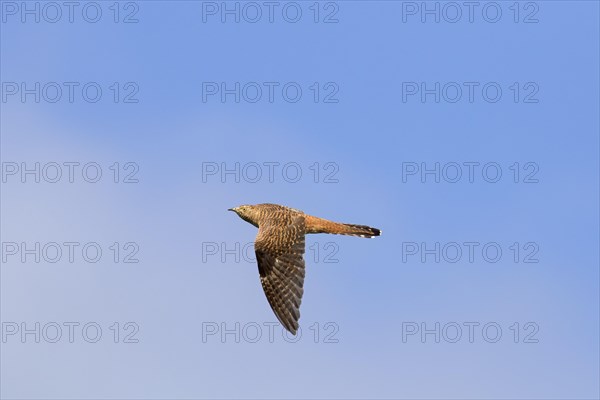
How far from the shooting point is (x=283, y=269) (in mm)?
31719

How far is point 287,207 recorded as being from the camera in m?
34.6

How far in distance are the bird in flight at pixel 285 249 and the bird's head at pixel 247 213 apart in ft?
0.50

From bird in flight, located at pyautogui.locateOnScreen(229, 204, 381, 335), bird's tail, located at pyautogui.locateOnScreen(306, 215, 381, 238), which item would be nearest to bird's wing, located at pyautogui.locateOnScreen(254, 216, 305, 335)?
bird in flight, located at pyautogui.locateOnScreen(229, 204, 381, 335)

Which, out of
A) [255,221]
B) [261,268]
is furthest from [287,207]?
[261,268]

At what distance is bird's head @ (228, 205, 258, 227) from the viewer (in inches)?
1382

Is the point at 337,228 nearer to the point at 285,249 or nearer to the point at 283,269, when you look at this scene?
the point at 285,249

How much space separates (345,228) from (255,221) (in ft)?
8.69

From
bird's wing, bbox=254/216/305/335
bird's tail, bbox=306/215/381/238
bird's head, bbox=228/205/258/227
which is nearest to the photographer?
bird's wing, bbox=254/216/305/335

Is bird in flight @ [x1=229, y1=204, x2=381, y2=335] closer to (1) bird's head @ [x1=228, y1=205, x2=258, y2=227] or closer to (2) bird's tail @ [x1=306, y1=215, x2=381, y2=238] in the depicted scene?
(2) bird's tail @ [x1=306, y1=215, x2=381, y2=238]

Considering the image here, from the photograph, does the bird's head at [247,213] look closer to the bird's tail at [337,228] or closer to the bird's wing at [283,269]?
the bird's tail at [337,228]

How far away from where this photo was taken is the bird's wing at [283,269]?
31.2 metres

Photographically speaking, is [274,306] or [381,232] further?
[381,232]

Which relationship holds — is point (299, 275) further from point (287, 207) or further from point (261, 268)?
point (287, 207)

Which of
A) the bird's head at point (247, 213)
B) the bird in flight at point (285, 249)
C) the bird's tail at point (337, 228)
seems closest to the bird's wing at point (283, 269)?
the bird in flight at point (285, 249)
